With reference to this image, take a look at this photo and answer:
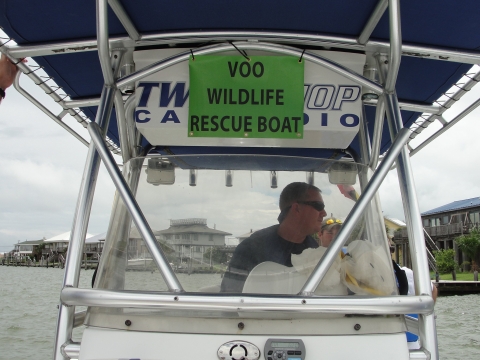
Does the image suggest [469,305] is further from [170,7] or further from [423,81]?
[170,7]

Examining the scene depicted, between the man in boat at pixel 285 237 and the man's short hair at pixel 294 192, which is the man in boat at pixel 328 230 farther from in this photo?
the man's short hair at pixel 294 192

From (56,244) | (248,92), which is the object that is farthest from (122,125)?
(56,244)

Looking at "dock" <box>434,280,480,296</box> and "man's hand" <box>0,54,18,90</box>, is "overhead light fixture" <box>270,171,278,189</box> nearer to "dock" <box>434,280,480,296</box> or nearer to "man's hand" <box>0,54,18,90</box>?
"man's hand" <box>0,54,18,90</box>

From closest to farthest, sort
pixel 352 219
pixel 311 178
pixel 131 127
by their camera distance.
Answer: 1. pixel 352 219
2. pixel 311 178
3. pixel 131 127

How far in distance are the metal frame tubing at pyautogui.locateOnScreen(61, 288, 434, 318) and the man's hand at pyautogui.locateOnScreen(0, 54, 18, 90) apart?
1.95 metres

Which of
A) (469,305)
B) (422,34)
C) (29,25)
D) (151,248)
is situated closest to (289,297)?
(151,248)

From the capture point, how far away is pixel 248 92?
2818 mm

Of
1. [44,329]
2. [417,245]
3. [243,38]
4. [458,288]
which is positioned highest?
[243,38]

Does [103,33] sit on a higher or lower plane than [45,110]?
lower

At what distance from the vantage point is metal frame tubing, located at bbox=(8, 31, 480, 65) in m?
2.75

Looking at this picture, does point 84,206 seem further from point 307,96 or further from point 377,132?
point 377,132

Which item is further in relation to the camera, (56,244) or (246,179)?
(56,244)

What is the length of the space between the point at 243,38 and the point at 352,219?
1.33m

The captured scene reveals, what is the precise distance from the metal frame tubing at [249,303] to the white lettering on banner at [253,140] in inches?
54.9
